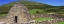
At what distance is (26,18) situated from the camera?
2773 centimetres

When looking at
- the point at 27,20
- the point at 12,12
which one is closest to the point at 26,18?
the point at 27,20

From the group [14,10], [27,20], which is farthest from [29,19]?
[14,10]

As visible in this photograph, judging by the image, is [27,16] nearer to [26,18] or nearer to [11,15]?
[26,18]

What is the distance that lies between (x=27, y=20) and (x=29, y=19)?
517 mm

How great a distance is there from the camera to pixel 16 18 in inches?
1108

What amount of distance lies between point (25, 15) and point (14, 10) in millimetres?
1555

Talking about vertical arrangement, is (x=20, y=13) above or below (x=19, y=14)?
above

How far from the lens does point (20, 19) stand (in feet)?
90.8

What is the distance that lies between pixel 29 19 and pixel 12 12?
7.83 feet

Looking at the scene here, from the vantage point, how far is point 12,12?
28.0m

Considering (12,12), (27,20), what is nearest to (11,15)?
(12,12)

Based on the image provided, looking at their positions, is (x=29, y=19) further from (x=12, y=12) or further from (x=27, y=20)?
(x=12, y=12)

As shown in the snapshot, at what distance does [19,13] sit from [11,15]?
1.14 metres

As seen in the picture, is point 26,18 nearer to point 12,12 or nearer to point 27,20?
point 27,20
